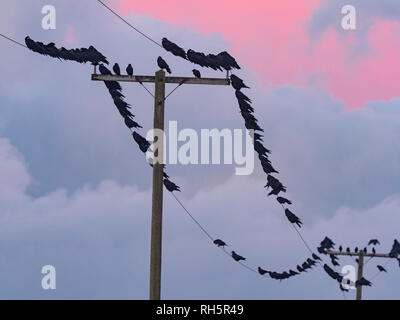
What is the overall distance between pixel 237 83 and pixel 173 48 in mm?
1582

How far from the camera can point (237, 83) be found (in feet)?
74.4

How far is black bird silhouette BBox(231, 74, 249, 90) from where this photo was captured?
22.2m

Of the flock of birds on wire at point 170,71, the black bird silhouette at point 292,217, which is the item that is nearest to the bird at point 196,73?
the flock of birds on wire at point 170,71

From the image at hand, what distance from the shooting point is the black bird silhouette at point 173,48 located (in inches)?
882

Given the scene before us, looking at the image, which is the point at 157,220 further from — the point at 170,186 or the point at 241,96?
the point at 241,96

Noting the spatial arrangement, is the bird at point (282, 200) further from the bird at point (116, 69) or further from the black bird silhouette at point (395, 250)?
the black bird silhouette at point (395, 250)

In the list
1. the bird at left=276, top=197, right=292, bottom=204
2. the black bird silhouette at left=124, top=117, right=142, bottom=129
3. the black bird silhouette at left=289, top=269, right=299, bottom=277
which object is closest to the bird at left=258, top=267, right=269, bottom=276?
the black bird silhouette at left=289, top=269, right=299, bottom=277

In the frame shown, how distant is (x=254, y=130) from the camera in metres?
24.2

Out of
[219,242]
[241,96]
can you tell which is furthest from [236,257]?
[241,96]

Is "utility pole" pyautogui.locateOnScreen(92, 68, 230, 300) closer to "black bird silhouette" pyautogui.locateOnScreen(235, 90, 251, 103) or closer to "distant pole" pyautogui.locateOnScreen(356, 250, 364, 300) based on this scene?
"black bird silhouette" pyautogui.locateOnScreen(235, 90, 251, 103)

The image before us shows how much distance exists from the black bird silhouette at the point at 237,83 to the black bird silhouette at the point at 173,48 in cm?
121
